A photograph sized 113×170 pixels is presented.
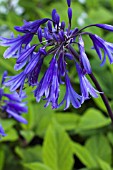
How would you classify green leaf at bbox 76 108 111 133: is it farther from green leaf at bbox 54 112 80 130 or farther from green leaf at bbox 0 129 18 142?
green leaf at bbox 0 129 18 142

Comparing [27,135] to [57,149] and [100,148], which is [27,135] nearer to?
[57,149]

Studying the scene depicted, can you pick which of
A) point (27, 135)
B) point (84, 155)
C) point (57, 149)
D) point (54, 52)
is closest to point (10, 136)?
point (27, 135)

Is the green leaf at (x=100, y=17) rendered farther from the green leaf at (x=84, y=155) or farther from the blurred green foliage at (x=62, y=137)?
the green leaf at (x=84, y=155)

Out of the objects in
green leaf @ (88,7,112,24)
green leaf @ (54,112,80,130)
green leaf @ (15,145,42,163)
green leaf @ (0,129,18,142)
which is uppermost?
green leaf @ (88,7,112,24)

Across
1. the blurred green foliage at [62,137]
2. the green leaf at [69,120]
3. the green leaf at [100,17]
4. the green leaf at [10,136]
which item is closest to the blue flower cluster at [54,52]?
the blurred green foliage at [62,137]

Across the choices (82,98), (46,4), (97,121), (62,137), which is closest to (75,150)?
(62,137)

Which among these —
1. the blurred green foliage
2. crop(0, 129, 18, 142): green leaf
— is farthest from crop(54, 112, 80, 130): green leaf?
crop(0, 129, 18, 142): green leaf

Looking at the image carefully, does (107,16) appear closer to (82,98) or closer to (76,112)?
(76,112)
